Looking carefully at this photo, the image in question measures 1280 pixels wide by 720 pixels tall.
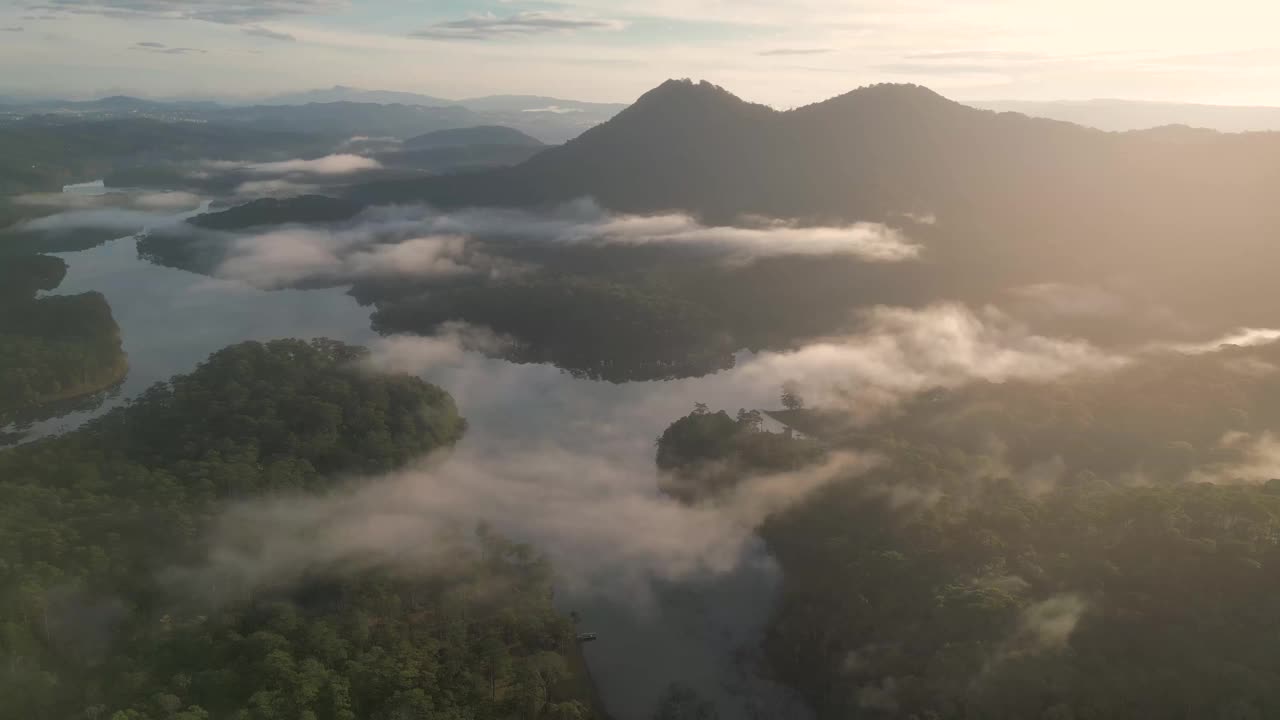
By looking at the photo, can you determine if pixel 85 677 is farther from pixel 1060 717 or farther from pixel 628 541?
pixel 1060 717

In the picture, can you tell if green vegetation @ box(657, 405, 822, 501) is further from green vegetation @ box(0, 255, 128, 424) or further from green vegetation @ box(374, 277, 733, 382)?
green vegetation @ box(0, 255, 128, 424)

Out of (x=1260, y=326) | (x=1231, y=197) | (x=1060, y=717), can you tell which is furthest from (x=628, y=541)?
(x=1231, y=197)

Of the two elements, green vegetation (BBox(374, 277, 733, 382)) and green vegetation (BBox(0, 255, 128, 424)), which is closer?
green vegetation (BBox(0, 255, 128, 424))

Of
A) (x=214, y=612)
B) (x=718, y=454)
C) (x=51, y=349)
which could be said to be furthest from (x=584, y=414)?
(x=51, y=349)

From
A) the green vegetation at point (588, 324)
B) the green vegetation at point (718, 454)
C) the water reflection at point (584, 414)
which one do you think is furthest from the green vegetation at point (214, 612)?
the green vegetation at point (588, 324)

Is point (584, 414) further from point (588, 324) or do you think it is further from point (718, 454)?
point (718, 454)

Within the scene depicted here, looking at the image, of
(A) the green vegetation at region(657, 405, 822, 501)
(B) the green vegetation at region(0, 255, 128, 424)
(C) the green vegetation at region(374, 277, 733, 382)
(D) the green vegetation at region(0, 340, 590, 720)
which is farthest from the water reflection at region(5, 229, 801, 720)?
(D) the green vegetation at region(0, 340, 590, 720)
